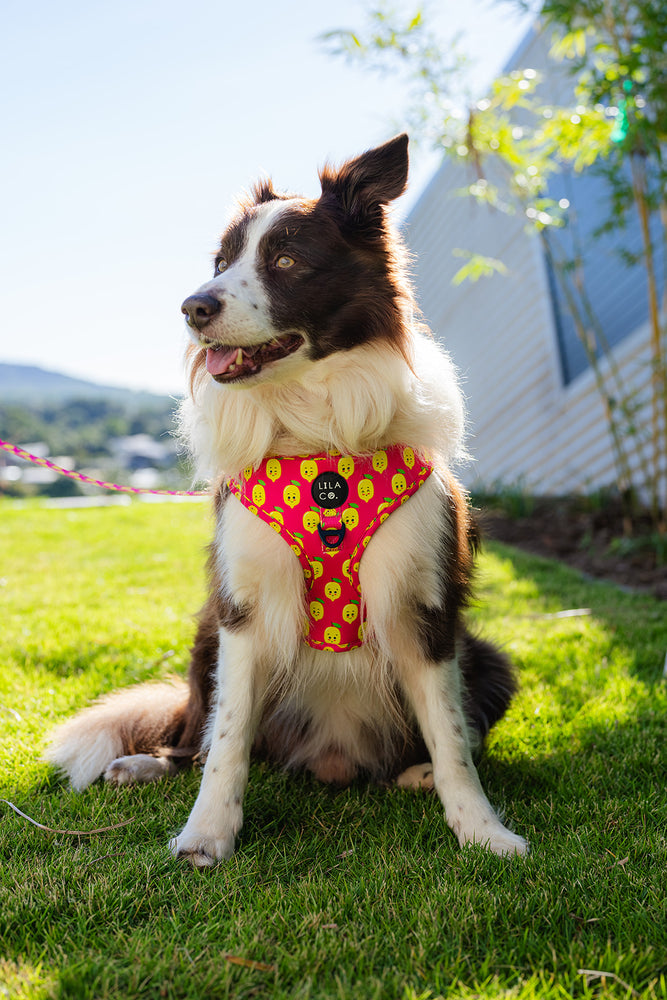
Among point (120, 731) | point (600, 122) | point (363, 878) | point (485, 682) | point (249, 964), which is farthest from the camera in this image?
point (600, 122)

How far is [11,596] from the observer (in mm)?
5008

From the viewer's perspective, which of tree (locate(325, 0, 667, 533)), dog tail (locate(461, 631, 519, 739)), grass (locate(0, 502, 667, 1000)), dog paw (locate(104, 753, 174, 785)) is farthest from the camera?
tree (locate(325, 0, 667, 533))

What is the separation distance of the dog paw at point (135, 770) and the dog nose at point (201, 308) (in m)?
1.31

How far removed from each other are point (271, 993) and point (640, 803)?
1184 mm

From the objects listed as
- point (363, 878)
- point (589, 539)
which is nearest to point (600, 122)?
point (589, 539)

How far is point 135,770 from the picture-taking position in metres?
2.32

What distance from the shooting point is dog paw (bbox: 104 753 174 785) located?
229cm

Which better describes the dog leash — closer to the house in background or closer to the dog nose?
the dog nose

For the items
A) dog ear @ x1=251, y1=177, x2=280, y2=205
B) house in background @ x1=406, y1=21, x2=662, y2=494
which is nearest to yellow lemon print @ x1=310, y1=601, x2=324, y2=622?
dog ear @ x1=251, y1=177, x2=280, y2=205

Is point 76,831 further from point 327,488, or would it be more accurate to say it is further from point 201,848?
point 327,488

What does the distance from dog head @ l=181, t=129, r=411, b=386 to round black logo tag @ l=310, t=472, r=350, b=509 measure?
0.97ft

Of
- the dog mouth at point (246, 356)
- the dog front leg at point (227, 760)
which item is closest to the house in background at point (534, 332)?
the dog mouth at point (246, 356)

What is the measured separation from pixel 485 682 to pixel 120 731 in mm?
1198

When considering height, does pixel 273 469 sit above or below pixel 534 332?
below
